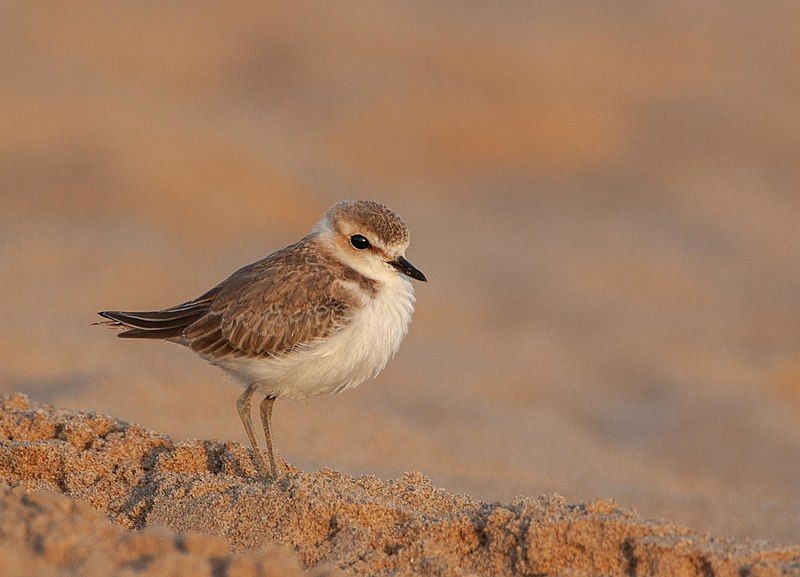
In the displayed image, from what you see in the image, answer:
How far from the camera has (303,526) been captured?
13.3 feet

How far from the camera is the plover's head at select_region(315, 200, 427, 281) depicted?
5520mm

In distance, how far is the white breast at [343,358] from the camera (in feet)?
17.0

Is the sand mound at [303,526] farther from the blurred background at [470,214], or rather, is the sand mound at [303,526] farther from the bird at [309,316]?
the blurred background at [470,214]

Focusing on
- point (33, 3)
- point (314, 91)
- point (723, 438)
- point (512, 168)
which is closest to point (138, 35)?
point (33, 3)

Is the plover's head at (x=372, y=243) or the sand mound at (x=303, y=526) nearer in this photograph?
the sand mound at (x=303, y=526)

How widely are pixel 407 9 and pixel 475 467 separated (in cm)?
1304

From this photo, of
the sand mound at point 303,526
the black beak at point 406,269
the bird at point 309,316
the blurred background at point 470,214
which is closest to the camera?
the sand mound at point 303,526

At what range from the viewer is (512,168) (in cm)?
1606

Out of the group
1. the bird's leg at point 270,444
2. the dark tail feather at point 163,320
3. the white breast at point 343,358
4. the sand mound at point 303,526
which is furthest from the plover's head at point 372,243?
the sand mound at point 303,526

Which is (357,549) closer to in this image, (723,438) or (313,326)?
(313,326)

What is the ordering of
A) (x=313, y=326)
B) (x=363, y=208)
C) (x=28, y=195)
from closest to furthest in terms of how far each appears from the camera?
(x=313, y=326) < (x=363, y=208) < (x=28, y=195)

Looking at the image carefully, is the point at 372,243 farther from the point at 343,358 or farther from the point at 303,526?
the point at 303,526

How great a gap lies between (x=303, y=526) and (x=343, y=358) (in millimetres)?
1244

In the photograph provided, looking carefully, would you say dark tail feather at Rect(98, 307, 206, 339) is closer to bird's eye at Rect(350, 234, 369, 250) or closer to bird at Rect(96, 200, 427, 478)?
bird at Rect(96, 200, 427, 478)
